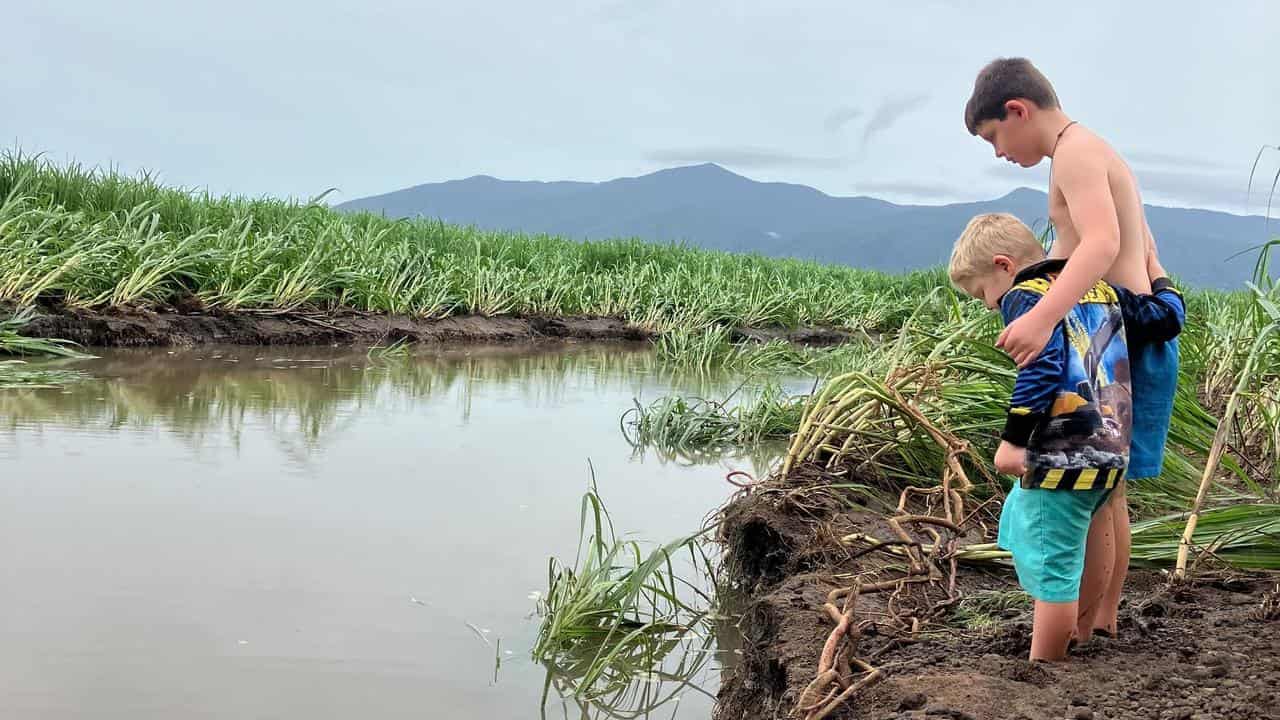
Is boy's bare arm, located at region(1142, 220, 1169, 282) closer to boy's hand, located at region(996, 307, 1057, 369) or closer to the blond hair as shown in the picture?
the blond hair

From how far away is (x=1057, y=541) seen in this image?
5.51 feet

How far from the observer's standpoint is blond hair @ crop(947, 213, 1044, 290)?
6.00 ft

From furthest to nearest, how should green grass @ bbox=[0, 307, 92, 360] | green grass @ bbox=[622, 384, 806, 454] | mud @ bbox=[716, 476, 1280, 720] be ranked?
green grass @ bbox=[0, 307, 92, 360]
green grass @ bbox=[622, 384, 806, 454]
mud @ bbox=[716, 476, 1280, 720]

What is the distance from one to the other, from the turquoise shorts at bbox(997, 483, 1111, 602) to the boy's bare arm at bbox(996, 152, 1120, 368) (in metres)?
0.22

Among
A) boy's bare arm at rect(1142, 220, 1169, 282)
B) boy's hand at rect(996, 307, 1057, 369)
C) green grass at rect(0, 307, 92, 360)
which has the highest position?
boy's bare arm at rect(1142, 220, 1169, 282)

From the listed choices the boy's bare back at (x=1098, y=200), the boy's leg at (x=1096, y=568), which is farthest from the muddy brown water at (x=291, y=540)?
the boy's bare back at (x=1098, y=200)

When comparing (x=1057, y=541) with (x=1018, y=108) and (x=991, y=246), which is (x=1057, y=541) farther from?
(x=1018, y=108)

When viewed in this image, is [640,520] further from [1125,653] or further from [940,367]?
[1125,653]

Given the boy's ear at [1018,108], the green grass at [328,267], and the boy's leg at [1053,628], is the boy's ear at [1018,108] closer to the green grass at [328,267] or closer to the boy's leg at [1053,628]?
the boy's leg at [1053,628]

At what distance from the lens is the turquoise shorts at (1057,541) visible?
1.67 metres

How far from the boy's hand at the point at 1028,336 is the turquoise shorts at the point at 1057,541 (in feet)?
0.71

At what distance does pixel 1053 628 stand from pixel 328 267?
6427 millimetres

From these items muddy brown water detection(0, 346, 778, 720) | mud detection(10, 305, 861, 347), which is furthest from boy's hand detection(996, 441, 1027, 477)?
mud detection(10, 305, 861, 347)

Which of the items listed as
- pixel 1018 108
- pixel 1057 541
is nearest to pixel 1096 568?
pixel 1057 541
